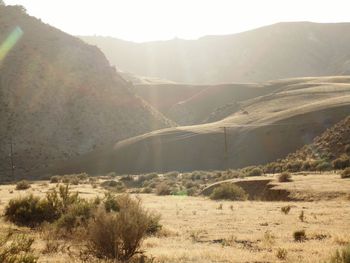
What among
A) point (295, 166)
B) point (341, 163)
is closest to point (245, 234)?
point (341, 163)

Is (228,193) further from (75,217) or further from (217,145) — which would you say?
(217,145)

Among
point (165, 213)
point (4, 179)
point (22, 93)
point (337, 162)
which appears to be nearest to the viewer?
point (165, 213)

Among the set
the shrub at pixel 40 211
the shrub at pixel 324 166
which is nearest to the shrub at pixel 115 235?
the shrub at pixel 40 211

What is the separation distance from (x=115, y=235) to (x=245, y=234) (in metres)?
5.58

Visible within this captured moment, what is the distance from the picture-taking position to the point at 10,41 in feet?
318

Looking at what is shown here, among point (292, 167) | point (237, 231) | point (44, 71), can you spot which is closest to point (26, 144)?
point (44, 71)

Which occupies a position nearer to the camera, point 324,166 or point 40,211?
point 40,211

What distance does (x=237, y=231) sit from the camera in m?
15.6

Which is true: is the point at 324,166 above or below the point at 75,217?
below

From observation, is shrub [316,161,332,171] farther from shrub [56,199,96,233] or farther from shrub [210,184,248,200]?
shrub [56,199,96,233]

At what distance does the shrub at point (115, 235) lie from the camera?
10400 millimetres

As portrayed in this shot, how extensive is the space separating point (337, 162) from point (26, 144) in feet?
190

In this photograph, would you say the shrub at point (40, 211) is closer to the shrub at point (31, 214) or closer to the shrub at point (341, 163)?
the shrub at point (31, 214)

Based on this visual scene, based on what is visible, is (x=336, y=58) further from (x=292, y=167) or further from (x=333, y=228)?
(x=333, y=228)
